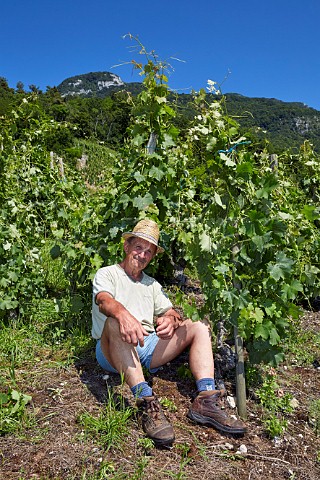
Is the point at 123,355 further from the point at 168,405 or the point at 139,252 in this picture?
the point at 139,252

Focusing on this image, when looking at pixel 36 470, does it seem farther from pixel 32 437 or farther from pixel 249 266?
pixel 249 266

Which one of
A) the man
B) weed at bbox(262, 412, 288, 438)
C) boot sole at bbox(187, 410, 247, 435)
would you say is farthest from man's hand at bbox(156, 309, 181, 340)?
weed at bbox(262, 412, 288, 438)

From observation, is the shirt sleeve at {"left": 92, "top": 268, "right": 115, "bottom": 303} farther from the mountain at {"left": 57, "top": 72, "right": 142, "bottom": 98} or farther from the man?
the mountain at {"left": 57, "top": 72, "right": 142, "bottom": 98}

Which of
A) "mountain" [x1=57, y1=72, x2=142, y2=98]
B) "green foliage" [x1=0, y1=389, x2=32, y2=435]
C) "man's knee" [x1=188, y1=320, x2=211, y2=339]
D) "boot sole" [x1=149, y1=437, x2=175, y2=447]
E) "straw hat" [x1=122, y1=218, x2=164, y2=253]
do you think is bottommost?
"green foliage" [x1=0, y1=389, x2=32, y2=435]

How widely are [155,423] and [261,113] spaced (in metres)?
54.7

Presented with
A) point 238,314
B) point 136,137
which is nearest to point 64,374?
point 238,314

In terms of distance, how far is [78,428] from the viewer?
237 centimetres

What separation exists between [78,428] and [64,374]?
65cm

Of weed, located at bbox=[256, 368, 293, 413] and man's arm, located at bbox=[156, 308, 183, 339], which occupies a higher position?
man's arm, located at bbox=[156, 308, 183, 339]

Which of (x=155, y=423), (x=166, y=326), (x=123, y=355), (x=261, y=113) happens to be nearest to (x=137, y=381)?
(x=123, y=355)

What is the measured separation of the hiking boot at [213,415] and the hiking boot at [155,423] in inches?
10.0

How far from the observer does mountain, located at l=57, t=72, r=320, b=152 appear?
293 centimetres

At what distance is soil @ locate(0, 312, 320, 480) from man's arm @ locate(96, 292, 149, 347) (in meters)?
0.48

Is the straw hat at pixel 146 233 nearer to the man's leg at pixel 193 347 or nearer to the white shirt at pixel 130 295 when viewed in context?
the white shirt at pixel 130 295
